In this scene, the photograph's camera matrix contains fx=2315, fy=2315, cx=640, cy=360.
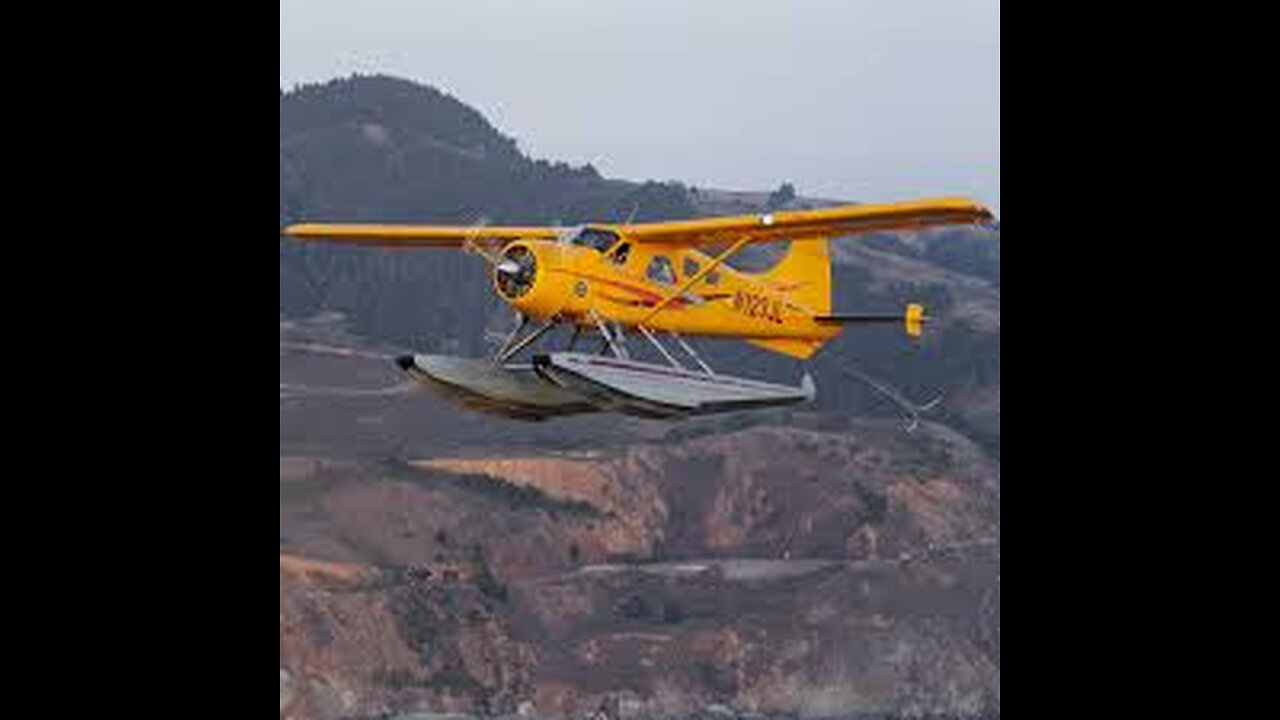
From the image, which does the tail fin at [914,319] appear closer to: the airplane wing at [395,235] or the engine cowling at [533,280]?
the engine cowling at [533,280]

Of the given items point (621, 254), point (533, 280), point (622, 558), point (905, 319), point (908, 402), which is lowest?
point (622, 558)

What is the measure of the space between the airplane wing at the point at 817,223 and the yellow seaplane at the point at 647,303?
0.7 inches

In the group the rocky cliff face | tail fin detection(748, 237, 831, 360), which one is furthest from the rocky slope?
tail fin detection(748, 237, 831, 360)

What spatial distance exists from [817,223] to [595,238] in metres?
2.16

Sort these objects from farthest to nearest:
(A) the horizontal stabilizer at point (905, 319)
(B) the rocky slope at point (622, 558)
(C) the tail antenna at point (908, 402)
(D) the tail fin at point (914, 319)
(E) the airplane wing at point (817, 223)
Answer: (B) the rocky slope at point (622, 558) → (D) the tail fin at point (914, 319) → (A) the horizontal stabilizer at point (905, 319) → (C) the tail antenna at point (908, 402) → (E) the airplane wing at point (817, 223)

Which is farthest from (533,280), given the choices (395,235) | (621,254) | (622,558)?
(622,558)

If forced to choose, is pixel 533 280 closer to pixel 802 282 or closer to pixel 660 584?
pixel 802 282

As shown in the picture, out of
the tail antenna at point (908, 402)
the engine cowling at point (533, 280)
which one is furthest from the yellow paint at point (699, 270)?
the tail antenna at point (908, 402)

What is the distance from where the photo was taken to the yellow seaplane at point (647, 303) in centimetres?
2019

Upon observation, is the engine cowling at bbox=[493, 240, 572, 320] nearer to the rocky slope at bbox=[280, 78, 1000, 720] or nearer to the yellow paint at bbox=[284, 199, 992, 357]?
the yellow paint at bbox=[284, 199, 992, 357]

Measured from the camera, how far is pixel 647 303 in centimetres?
2247
